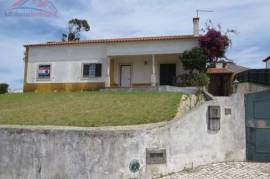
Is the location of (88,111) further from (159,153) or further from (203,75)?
(203,75)

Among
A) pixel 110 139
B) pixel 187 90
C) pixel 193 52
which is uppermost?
pixel 193 52

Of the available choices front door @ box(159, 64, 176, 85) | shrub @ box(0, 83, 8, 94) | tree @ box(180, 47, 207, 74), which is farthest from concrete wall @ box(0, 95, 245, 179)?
shrub @ box(0, 83, 8, 94)

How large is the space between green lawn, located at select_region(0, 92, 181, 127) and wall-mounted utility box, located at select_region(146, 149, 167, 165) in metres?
1.84

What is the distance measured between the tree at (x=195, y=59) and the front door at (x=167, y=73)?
245 centimetres

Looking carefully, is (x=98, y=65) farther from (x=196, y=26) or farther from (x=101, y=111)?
(x=101, y=111)

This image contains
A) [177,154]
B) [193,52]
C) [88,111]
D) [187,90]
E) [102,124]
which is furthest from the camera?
[193,52]

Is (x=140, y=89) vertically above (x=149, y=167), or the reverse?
(x=140, y=89)

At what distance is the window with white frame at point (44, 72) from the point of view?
25.2 m

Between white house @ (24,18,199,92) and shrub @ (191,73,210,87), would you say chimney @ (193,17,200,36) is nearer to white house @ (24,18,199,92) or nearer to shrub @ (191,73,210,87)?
white house @ (24,18,199,92)

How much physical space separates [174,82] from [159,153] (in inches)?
553

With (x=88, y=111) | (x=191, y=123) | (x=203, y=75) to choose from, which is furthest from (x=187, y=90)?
(x=191, y=123)

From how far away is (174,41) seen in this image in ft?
74.7

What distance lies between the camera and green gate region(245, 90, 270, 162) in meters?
11.4

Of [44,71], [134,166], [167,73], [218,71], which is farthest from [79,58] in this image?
[134,166]
